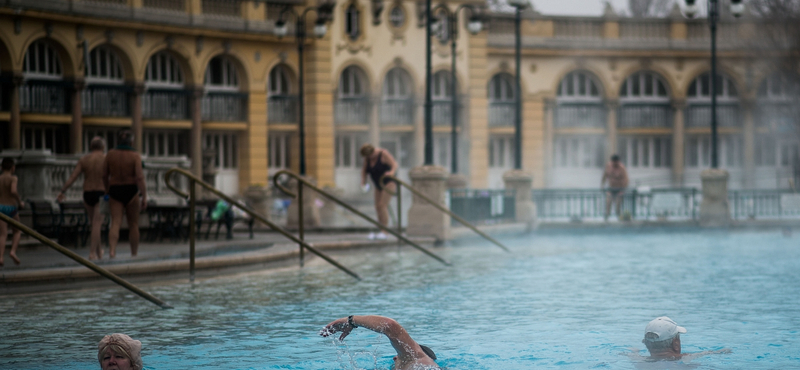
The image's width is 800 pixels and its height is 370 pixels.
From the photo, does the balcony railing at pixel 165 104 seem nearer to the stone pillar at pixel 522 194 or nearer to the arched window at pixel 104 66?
the arched window at pixel 104 66

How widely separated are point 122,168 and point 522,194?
46.0 ft

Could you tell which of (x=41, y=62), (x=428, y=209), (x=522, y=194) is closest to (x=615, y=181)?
(x=522, y=194)

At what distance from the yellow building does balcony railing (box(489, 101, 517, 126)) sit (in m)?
0.09

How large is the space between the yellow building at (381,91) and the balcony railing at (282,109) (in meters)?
0.06

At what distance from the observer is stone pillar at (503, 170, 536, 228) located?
26.3m

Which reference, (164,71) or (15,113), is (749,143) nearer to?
(164,71)

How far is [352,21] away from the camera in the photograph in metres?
42.3

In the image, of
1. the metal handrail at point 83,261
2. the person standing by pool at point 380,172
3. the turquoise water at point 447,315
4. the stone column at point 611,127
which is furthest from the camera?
the stone column at point 611,127

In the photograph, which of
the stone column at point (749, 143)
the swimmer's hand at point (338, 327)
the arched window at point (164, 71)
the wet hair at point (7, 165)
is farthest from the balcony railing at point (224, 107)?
the swimmer's hand at point (338, 327)

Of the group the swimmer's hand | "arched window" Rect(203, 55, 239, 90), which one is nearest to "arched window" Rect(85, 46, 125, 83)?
"arched window" Rect(203, 55, 239, 90)

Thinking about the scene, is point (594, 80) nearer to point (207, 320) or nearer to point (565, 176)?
point (565, 176)

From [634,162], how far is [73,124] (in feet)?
85.0

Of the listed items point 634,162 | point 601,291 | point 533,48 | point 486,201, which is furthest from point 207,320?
point 634,162

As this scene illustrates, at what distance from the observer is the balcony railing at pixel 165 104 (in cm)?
3734
